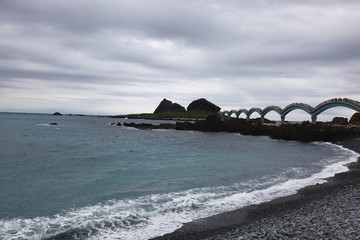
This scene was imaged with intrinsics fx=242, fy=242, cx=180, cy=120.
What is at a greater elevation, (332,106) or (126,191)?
(332,106)

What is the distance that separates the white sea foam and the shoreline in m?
0.49

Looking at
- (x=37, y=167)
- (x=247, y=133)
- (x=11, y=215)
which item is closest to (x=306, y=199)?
(x=11, y=215)

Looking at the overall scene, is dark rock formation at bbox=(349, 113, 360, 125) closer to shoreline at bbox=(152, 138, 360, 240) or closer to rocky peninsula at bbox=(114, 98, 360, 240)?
rocky peninsula at bbox=(114, 98, 360, 240)

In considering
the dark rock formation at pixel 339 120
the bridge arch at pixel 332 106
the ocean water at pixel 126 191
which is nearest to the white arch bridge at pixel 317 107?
the bridge arch at pixel 332 106

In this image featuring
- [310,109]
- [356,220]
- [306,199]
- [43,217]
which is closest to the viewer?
[356,220]

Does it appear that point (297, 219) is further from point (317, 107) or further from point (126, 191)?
point (317, 107)

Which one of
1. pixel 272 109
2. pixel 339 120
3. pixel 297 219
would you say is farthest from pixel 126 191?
pixel 272 109

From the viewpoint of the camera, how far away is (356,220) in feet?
26.1

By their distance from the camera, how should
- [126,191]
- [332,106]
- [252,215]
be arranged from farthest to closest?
[332,106]
[126,191]
[252,215]

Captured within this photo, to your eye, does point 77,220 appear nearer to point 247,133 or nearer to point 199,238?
point 199,238

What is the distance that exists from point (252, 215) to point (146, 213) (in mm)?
4496

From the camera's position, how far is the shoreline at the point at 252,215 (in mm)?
8273

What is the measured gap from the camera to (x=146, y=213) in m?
10.5

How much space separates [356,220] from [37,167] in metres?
20.8
